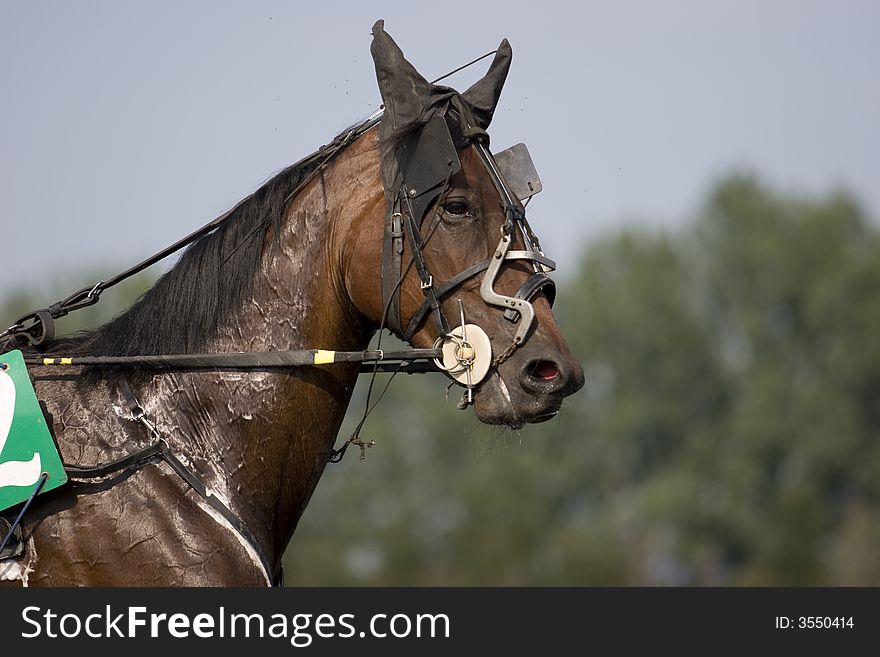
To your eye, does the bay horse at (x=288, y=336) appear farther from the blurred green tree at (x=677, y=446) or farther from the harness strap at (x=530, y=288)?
the blurred green tree at (x=677, y=446)

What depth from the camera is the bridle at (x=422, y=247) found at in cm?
521

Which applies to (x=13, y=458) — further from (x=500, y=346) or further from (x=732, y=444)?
(x=732, y=444)

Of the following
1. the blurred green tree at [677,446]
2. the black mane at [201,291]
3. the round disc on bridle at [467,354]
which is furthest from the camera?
the blurred green tree at [677,446]

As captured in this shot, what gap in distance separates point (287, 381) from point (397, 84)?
58.7 inches

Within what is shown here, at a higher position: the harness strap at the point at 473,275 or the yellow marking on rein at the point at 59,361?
the harness strap at the point at 473,275

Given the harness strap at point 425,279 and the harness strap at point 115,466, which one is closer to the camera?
the harness strap at point 115,466

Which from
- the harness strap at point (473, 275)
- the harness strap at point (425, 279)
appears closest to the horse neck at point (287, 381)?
the harness strap at point (425, 279)

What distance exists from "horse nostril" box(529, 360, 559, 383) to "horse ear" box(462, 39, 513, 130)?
1290mm

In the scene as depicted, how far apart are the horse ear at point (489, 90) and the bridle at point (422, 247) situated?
0.33 metres

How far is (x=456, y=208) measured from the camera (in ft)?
17.6

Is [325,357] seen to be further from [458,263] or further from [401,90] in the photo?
[401,90]

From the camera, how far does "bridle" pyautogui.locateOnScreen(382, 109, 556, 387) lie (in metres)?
5.21

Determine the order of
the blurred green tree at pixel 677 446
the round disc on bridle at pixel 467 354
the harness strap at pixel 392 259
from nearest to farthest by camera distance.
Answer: the round disc on bridle at pixel 467 354 < the harness strap at pixel 392 259 < the blurred green tree at pixel 677 446
